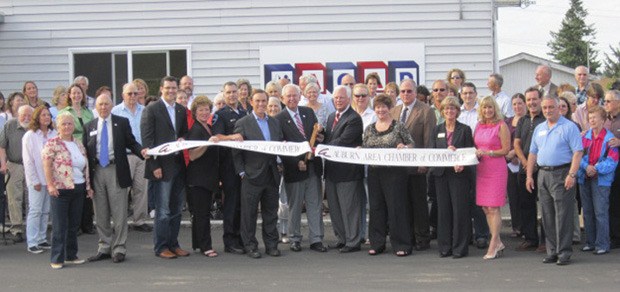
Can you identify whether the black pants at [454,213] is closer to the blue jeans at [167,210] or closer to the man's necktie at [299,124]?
the man's necktie at [299,124]

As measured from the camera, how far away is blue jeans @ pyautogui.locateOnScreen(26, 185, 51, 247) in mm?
11766

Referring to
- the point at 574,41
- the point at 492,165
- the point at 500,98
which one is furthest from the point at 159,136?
the point at 574,41

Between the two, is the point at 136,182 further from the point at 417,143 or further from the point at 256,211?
the point at 417,143

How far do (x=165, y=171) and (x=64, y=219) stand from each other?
51.2 inches

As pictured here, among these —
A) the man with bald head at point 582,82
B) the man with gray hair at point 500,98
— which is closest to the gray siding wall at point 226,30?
the man with bald head at point 582,82

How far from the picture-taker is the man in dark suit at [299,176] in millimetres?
11531

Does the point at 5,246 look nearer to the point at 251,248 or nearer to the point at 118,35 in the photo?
the point at 251,248

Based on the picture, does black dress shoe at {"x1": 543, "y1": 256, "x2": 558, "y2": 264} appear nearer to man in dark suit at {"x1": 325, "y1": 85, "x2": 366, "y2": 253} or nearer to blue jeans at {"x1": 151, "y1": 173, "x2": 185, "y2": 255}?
man in dark suit at {"x1": 325, "y1": 85, "x2": 366, "y2": 253}

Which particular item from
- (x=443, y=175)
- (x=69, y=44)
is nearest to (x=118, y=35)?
(x=69, y=44)

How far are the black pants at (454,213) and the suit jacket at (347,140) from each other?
1.10m

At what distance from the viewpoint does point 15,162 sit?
500 inches

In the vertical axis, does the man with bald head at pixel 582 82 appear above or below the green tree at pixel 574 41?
below

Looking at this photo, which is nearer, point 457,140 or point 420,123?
point 457,140

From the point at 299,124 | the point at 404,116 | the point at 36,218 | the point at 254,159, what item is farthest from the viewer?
the point at 404,116
